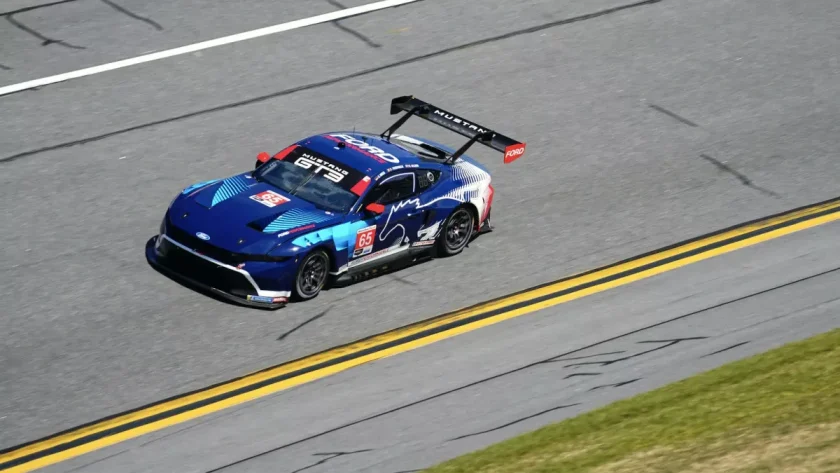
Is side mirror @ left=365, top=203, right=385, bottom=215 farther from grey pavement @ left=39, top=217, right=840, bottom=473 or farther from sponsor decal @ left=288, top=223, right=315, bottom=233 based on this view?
grey pavement @ left=39, top=217, right=840, bottom=473

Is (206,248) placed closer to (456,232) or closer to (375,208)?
(375,208)

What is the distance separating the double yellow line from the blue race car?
1040 millimetres

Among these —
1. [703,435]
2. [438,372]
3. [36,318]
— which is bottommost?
[36,318]

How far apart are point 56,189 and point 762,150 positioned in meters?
9.45

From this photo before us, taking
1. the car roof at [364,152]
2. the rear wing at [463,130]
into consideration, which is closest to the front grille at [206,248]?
the car roof at [364,152]

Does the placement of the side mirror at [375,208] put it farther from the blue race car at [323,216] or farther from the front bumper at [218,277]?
the front bumper at [218,277]

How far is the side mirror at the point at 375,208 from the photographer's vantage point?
13.8m

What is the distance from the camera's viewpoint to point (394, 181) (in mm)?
14297

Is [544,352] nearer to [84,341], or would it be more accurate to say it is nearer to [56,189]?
[84,341]

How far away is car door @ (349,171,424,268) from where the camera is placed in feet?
45.5

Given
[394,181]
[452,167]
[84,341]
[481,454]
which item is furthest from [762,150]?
[84,341]

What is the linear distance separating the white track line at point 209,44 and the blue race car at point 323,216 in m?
5.25

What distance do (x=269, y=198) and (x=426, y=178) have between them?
75.7 inches

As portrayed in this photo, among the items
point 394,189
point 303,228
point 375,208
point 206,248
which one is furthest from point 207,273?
point 394,189
